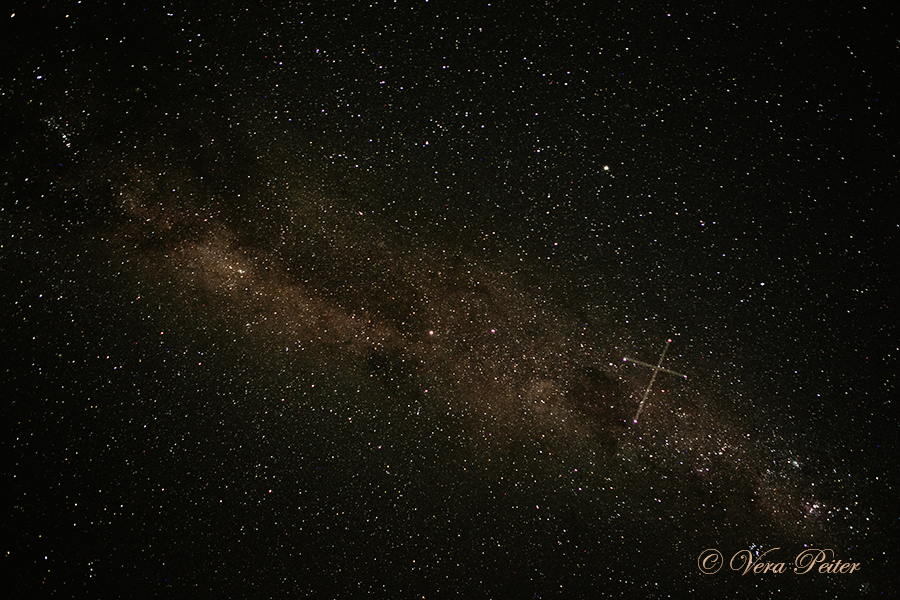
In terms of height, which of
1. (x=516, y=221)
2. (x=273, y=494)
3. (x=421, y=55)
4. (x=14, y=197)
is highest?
(x=421, y=55)

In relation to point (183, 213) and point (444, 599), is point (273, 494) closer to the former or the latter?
point (444, 599)

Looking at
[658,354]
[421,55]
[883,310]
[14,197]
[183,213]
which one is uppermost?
[883,310]

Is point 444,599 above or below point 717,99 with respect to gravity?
below

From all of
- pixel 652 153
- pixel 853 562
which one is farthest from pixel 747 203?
pixel 853 562

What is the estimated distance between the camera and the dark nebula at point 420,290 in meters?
1.05

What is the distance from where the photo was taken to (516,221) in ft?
3.62

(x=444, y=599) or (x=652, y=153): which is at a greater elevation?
(x=652, y=153)

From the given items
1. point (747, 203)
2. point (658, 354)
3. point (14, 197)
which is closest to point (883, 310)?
point (747, 203)

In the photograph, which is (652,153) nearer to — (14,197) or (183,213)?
(183,213)

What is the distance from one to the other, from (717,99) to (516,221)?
2.48ft

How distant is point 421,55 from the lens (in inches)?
43.1

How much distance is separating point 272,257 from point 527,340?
91cm

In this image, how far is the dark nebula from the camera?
3.45 ft

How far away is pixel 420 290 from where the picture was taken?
111 cm
